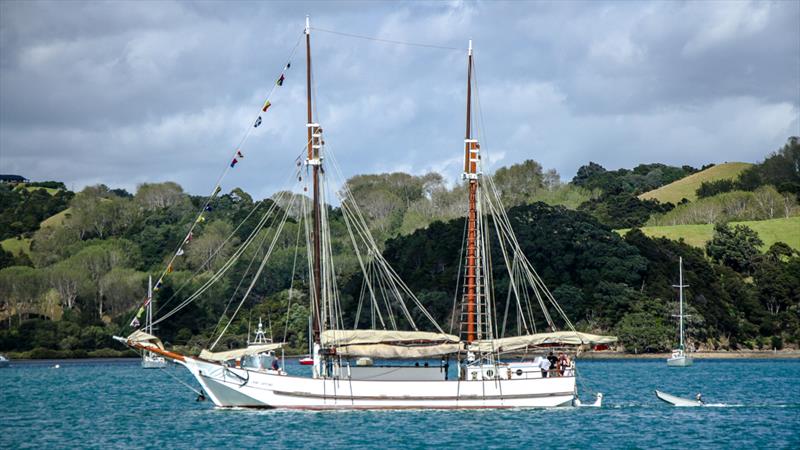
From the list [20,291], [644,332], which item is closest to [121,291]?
[20,291]

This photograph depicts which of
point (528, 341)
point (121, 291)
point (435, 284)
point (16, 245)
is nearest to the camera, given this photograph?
point (528, 341)

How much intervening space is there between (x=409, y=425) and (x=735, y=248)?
375ft

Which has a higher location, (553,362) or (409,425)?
(553,362)

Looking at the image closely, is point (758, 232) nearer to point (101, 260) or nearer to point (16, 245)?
point (101, 260)

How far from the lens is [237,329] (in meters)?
130

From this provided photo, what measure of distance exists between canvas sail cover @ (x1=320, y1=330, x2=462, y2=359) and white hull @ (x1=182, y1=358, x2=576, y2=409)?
6.51ft

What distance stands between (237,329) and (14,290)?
37.3 metres

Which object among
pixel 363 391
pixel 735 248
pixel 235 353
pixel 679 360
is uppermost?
pixel 735 248

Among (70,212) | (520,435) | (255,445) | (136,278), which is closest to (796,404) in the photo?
(520,435)

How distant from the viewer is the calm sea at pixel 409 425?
46062 mm

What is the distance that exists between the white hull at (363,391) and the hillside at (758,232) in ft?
375

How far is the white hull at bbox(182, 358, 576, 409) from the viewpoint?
5294cm

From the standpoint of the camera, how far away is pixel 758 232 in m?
167

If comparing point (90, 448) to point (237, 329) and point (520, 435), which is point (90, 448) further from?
point (237, 329)
